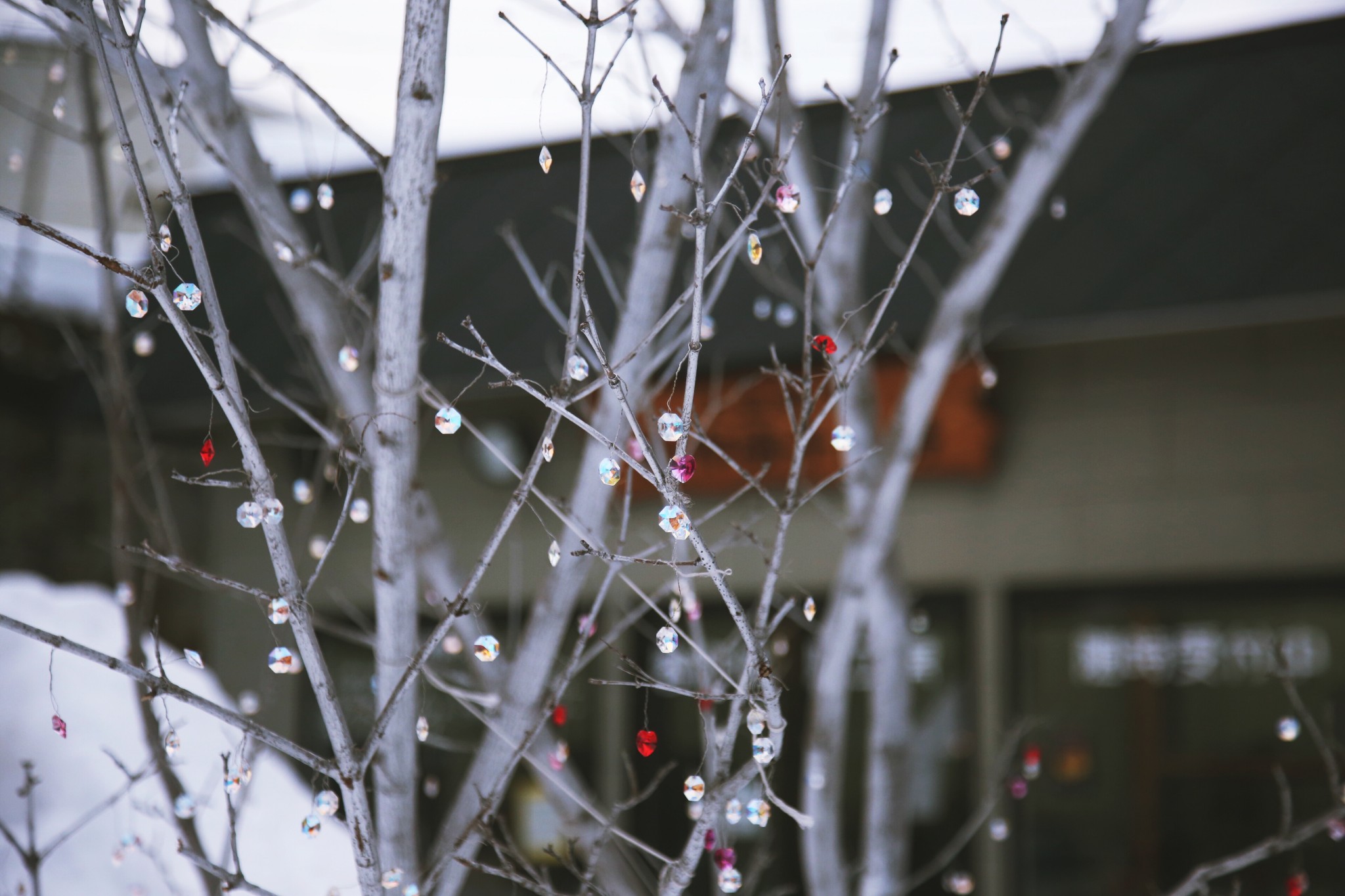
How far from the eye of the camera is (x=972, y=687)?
5.21 meters

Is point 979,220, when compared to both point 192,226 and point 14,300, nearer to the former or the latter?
point 192,226

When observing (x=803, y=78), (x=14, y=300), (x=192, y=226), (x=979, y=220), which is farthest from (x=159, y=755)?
(x=14, y=300)

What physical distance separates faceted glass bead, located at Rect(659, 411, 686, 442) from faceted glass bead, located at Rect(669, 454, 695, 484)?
0.02 meters

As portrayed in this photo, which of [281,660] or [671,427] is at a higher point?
[671,427]

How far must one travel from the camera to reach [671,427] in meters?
1.01

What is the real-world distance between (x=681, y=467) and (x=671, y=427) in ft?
0.15

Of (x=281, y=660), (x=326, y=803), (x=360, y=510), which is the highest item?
(x=360, y=510)

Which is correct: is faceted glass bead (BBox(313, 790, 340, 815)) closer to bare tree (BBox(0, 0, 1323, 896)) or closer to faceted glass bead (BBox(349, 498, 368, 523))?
bare tree (BBox(0, 0, 1323, 896))

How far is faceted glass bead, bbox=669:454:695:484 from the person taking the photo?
987mm

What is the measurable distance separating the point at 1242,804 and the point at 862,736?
167 centimetres

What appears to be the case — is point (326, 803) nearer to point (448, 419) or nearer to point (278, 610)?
point (278, 610)

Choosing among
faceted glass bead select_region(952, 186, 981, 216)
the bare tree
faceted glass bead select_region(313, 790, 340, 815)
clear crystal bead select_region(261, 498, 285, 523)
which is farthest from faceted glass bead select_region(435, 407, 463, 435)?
faceted glass bead select_region(952, 186, 981, 216)

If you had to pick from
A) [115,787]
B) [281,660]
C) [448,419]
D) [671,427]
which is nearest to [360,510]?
[281,660]

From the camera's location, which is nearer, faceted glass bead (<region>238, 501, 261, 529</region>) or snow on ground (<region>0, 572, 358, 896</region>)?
faceted glass bead (<region>238, 501, 261, 529</region>)
